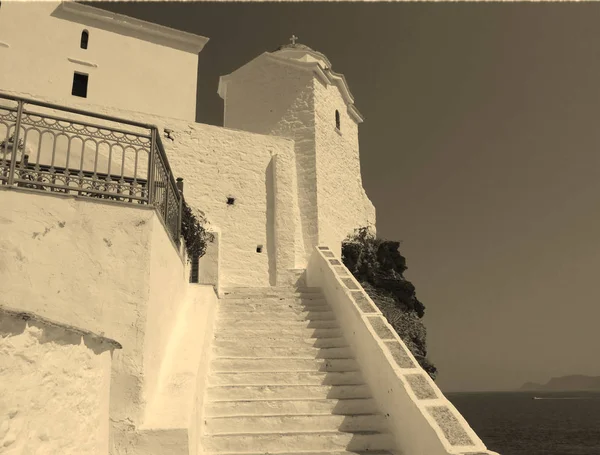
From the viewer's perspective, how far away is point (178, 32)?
50.9ft

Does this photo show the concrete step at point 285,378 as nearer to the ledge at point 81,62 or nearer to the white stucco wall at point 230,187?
the white stucco wall at point 230,187

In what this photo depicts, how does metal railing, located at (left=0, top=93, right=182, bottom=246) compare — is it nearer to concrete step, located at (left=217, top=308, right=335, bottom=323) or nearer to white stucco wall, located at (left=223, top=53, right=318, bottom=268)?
concrete step, located at (left=217, top=308, right=335, bottom=323)

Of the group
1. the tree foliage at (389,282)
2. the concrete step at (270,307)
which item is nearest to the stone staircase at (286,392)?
the concrete step at (270,307)

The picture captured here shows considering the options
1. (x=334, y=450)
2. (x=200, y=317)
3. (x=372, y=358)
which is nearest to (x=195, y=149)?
(x=200, y=317)

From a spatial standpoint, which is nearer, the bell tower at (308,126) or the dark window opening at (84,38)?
the dark window opening at (84,38)

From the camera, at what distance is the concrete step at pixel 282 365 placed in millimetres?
6074

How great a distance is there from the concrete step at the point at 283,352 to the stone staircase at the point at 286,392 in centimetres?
1

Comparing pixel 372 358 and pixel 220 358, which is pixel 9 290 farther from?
pixel 372 358

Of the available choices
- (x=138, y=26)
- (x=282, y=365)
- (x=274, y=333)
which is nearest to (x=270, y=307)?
(x=274, y=333)

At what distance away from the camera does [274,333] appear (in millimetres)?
7020

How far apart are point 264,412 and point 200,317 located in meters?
1.75

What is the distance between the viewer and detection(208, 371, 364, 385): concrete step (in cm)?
577

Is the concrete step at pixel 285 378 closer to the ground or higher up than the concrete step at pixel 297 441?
higher up

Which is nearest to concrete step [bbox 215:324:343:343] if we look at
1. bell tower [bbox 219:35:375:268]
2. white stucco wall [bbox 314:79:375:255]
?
bell tower [bbox 219:35:375:268]
